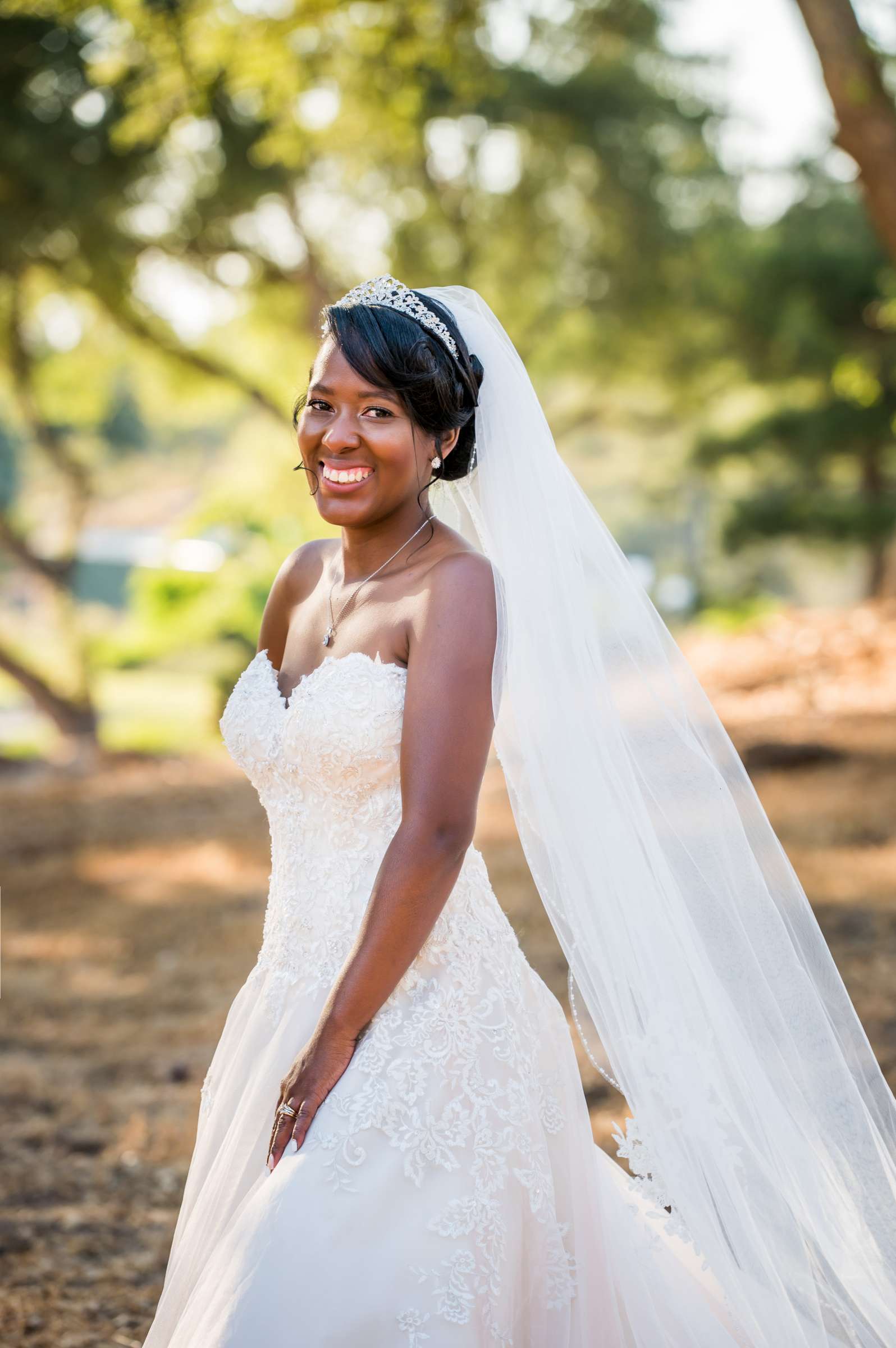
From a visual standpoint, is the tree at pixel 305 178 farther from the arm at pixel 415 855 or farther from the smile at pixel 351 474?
the arm at pixel 415 855

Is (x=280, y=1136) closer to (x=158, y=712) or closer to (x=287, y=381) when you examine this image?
(x=287, y=381)

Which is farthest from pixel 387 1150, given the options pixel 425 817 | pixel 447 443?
pixel 447 443

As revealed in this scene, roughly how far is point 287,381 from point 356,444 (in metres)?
15.3

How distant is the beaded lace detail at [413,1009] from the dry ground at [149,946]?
1544 millimetres

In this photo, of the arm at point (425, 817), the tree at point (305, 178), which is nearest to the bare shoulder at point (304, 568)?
the arm at point (425, 817)

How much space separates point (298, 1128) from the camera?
6.93 feet

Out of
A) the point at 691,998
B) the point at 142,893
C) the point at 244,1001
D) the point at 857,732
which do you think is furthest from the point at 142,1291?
the point at 857,732

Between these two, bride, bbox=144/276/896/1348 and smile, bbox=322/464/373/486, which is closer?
bride, bbox=144/276/896/1348

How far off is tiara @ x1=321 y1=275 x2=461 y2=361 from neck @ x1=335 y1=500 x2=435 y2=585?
31 cm

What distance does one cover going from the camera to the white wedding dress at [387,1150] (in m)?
2.02

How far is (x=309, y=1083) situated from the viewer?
2141 millimetres

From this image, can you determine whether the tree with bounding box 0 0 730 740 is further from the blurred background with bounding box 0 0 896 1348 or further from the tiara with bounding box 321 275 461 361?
the tiara with bounding box 321 275 461 361

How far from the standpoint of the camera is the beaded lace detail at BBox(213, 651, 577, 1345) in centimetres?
210

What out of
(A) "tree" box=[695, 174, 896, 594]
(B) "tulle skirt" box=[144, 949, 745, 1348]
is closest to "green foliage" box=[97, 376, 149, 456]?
(A) "tree" box=[695, 174, 896, 594]
